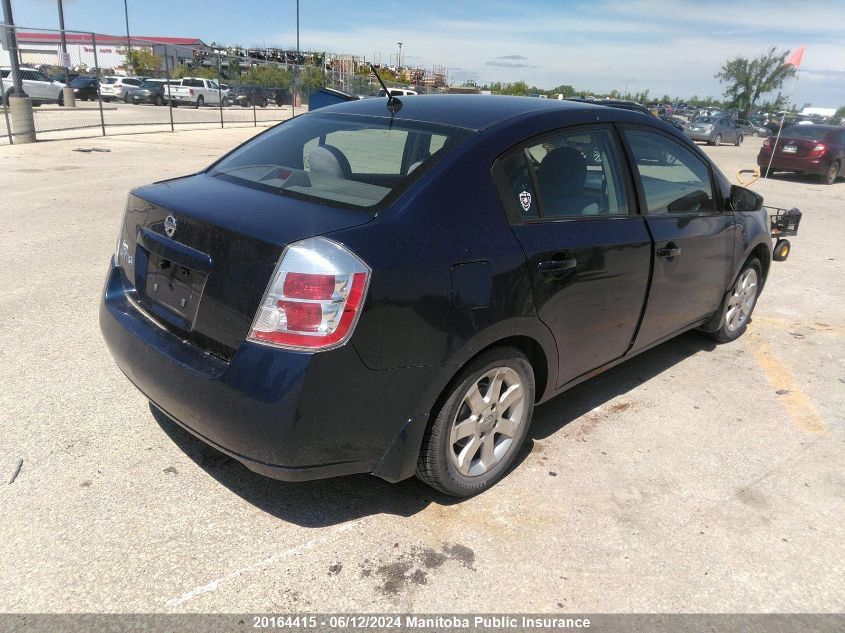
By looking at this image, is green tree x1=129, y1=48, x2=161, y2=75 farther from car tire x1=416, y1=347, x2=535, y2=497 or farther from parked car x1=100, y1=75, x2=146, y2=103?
car tire x1=416, y1=347, x2=535, y2=497

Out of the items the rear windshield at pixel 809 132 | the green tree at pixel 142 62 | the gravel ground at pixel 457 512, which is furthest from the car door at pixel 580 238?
the green tree at pixel 142 62

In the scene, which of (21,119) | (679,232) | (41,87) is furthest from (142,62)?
(679,232)

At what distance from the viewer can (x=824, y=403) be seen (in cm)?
413

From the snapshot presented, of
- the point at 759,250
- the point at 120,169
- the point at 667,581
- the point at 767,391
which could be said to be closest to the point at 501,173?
the point at 667,581

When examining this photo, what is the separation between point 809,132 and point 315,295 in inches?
785

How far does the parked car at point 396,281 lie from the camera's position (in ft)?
7.51

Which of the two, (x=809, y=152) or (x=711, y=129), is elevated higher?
(x=809, y=152)

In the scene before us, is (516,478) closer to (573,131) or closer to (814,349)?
(573,131)

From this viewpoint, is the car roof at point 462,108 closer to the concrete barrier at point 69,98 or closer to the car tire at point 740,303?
the car tire at point 740,303

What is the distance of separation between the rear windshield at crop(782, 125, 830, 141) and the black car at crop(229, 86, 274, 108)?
2504cm

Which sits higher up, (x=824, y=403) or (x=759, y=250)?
(x=759, y=250)

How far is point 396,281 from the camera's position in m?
2.34

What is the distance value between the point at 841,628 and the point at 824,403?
2198 millimetres

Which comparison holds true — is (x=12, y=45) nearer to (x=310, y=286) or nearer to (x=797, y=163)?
(x=310, y=286)
